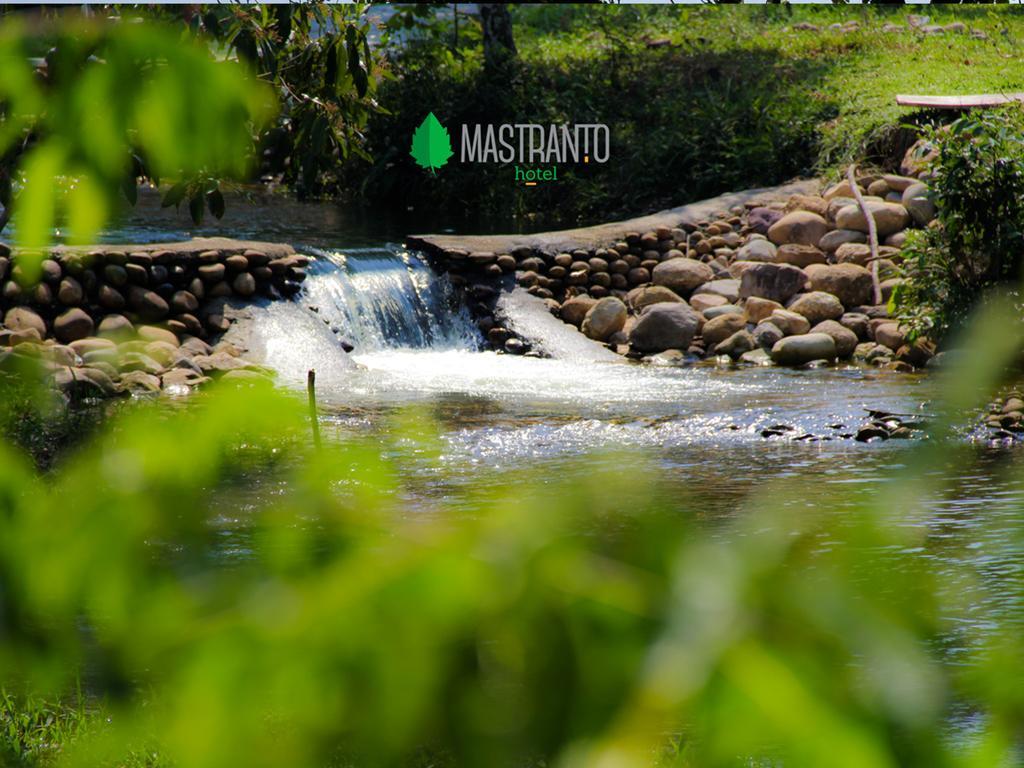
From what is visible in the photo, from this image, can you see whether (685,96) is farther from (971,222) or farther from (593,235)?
(971,222)

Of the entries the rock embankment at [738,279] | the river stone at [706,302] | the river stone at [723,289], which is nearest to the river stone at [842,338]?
the rock embankment at [738,279]

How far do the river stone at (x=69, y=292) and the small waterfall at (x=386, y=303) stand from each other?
7.24ft

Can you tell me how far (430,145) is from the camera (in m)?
20.2

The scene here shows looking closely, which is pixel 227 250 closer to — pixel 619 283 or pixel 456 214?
pixel 619 283

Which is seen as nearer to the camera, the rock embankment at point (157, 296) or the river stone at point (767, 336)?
the rock embankment at point (157, 296)

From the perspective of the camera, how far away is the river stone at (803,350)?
11336 millimetres

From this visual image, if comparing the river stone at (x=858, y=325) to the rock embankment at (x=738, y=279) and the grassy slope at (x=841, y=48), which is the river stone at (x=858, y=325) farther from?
the grassy slope at (x=841, y=48)

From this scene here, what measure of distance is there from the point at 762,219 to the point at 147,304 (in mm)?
7100

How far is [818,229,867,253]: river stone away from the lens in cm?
1344

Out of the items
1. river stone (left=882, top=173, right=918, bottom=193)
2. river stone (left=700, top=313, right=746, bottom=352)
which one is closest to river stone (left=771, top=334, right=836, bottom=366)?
river stone (left=700, top=313, right=746, bottom=352)

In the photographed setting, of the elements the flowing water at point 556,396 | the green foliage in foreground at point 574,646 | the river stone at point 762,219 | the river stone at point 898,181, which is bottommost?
the flowing water at point 556,396

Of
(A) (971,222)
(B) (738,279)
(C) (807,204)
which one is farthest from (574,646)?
(C) (807,204)

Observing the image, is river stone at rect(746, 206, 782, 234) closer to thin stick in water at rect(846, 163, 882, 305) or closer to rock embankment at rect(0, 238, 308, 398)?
thin stick in water at rect(846, 163, 882, 305)

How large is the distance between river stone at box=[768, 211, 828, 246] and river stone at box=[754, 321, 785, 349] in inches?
91.6
